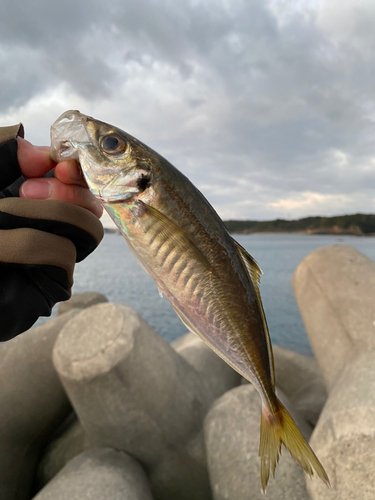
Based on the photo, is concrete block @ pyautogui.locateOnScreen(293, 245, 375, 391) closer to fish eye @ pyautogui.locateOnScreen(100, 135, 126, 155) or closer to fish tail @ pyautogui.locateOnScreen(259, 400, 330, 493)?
fish tail @ pyautogui.locateOnScreen(259, 400, 330, 493)

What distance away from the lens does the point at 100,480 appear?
9.22ft

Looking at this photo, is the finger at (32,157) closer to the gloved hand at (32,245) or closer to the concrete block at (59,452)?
the gloved hand at (32,245)

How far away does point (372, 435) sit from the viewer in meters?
2.38

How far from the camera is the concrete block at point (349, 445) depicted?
7.66ft

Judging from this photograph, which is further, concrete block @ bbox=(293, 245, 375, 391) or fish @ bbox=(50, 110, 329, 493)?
concrete block @ bbox=(293, 245, 375, 391)

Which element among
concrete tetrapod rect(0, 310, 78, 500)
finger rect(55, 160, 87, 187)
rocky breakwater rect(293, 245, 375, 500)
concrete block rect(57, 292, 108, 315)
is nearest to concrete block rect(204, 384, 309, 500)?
rocky breakwater rect(293, 245, 375, 500)

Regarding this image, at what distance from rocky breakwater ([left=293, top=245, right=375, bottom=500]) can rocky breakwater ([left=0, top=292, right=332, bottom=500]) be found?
0.45 meters

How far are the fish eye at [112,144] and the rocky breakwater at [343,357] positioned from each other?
8.35ft

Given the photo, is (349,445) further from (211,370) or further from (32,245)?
(32,245)

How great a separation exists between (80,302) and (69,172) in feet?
19.2

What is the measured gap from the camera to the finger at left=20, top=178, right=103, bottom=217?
69.7 inches

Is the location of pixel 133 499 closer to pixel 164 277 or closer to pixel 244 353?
pixel 244 353

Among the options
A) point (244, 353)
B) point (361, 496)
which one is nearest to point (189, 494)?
point (361, 496)

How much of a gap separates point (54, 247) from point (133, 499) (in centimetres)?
228
